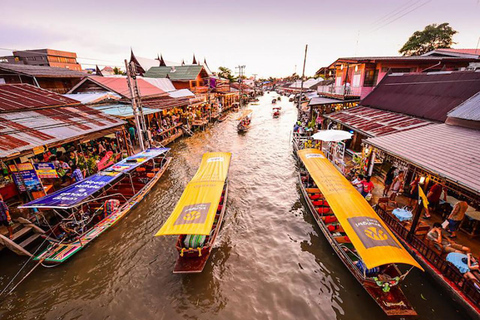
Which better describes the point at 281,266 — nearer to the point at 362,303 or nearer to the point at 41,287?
the point at 362,303

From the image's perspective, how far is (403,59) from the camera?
68.9ft

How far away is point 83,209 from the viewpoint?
38.8 ft

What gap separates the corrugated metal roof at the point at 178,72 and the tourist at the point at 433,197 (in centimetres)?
3916

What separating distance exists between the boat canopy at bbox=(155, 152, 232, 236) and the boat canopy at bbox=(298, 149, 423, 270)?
17.4 feet

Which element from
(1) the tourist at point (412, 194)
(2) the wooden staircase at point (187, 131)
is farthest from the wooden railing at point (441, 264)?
(2) the wooden staircase at point (187, 131)

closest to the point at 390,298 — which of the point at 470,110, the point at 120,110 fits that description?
the point at 470,110

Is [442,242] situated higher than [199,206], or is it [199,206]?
[199,206]

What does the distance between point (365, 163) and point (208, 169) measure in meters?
10.4

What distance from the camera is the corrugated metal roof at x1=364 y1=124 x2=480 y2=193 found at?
692 cm

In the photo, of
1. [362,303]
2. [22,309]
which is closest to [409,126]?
[362,303]

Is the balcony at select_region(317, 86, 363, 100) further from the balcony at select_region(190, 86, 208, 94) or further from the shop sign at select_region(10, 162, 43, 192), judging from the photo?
the shop sign at select_region(10, 162, 43, 192)

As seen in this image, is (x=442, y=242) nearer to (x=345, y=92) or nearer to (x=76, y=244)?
(x=76, y=244)

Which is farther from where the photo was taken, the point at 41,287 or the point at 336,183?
the point at 336,183

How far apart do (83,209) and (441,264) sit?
16578mm
